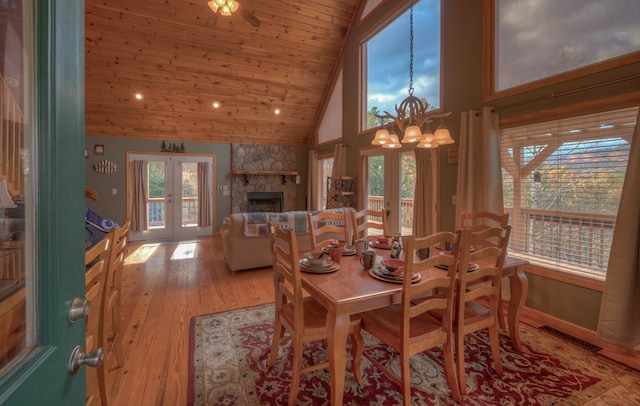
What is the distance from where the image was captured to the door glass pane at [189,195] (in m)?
Answer: 7.03

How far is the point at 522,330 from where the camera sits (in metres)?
2.60

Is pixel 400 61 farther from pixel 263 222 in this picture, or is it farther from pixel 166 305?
pixel 166 305

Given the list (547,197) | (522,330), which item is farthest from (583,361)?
(547,197)

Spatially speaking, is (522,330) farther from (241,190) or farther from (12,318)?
(241,190)

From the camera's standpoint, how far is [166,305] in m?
3.12

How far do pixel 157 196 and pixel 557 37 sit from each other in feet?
24.4

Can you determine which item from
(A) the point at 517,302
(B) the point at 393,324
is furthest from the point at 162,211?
(A) the point at 517,302

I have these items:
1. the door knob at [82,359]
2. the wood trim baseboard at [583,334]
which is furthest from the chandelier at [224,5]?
the wood trim baseboard at [583,334]

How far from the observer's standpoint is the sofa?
4.03 meters

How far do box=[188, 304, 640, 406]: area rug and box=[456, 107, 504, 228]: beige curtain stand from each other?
4.49ft

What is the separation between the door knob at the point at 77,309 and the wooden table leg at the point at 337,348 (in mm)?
1057

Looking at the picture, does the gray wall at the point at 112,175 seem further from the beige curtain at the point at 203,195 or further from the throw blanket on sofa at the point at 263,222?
the throw blanket on sofa at the point at 263,222

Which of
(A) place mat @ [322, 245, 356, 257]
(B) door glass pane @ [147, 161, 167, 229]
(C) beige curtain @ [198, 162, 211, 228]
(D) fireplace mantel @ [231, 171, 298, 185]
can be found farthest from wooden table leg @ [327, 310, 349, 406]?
(B) door glass pane @ [147, 161, 167, 229]

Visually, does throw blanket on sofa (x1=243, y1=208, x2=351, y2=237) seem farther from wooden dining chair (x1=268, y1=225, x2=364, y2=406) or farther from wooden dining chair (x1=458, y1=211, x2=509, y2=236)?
wooden dining chair (x1=458, y1=211, x2=509, y2=236)
